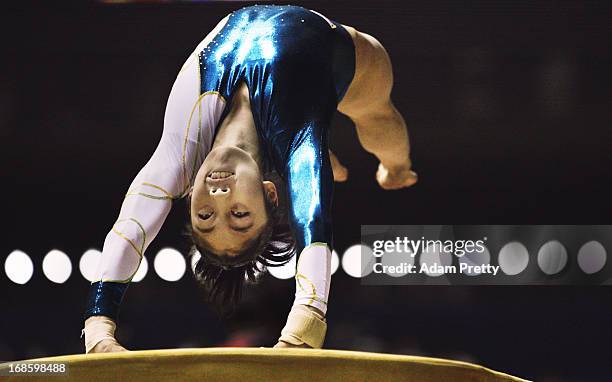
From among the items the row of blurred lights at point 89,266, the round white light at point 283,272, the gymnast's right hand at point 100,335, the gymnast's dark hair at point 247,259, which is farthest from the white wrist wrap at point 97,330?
the row of blurred lights at point 89,266

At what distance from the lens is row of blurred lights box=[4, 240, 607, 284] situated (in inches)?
127

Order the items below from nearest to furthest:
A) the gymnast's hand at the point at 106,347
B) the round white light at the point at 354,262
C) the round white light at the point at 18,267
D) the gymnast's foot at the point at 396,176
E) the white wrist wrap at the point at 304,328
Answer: the white wrist wrap at the point at 304,328 < the gymnast's hand at the point at 106,347 < the gymnast's foot at the point at 396,176 < the round white light at the point at 354,262 < the round white light at the point at 18,267

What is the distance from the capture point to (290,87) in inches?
85.4

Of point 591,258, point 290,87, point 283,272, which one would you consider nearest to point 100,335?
point 290,87

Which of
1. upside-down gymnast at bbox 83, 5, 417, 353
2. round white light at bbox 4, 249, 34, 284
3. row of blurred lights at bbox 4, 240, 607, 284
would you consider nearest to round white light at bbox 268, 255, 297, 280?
row of blurred lights at bbox 4, 240, 607, 284

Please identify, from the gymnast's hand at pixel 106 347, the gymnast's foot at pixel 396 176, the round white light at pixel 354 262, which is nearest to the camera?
the gymnast's hand at pixel 106 347

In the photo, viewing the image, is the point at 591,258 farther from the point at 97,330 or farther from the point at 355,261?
the point at 97,330

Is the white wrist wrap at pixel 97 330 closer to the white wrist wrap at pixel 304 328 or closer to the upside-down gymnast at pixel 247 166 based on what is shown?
the upside-down gymnast at pixel 247 166

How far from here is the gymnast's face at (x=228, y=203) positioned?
2049mm

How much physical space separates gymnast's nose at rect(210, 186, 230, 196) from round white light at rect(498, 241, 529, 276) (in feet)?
4.71

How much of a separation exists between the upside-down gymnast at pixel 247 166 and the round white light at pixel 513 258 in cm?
115

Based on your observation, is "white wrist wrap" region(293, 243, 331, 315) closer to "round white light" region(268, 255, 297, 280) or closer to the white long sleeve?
the white long sleeve

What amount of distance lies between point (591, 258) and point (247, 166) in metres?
1.78

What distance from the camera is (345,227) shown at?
3.85 metres
